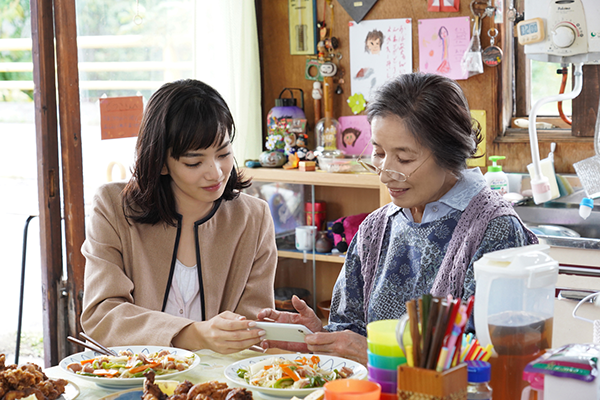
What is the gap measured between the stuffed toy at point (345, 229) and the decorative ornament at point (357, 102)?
0.56m

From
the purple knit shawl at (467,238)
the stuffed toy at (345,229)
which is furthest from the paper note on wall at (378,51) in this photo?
the purple knit shawl at (467,238)

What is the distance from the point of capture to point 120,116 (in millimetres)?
2643

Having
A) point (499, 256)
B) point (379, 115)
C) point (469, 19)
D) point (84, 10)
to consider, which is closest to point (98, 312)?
point (379, 115)

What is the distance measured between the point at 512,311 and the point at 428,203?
0.64m

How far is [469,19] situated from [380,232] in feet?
5.29

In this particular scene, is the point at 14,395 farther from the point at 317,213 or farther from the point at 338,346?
the point at 317,213

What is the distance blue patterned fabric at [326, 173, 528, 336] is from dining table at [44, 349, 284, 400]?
0.30 metres

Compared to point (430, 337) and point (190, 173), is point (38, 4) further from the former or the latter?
point (430, 337)

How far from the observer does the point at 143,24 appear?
2764mm

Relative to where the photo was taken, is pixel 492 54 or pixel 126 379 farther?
pixel 492 54

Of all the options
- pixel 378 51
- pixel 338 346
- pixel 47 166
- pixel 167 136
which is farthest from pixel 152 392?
pixel 378 51

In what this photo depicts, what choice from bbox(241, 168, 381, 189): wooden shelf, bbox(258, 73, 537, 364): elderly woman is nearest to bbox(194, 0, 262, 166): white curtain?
bbox(241, 168, 381, 189): wooden shelf

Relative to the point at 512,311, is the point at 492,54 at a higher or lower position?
higher

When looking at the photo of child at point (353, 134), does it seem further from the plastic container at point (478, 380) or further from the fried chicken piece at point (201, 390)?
the plastic container at point (478, 380)
